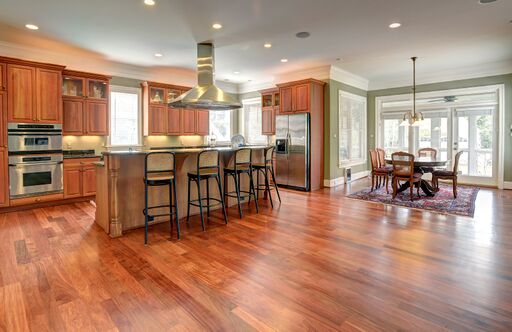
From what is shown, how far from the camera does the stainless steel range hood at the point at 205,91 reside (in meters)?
4.73

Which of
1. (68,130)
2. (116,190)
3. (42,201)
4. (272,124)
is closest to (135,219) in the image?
(116,190)

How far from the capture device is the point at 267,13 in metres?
3.96

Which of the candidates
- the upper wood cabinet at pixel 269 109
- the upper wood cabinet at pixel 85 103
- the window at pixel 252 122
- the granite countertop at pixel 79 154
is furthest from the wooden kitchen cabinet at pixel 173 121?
the window at pixel 252 122

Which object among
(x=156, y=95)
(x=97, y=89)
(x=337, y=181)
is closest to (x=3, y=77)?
(x=97, y=89)

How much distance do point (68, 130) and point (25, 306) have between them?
4440mm

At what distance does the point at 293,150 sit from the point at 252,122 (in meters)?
2.73

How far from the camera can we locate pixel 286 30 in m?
4.59

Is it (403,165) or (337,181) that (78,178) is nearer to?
(337,181)

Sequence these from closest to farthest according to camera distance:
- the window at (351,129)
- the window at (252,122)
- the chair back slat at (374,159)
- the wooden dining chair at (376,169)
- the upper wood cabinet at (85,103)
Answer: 1. the upper wood cabinet at (85,103)
2. the wooden dining chair at (376,169)
3. the chair back slat at (374,159)
4. the window at (351,129)
5. the window at (252,122)

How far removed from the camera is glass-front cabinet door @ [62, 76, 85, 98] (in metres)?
5.65

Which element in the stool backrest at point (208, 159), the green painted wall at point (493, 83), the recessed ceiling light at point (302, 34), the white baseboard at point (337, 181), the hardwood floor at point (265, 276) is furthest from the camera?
the white baseboard at point (337, 181)

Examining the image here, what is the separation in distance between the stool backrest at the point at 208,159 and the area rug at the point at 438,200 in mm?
3129

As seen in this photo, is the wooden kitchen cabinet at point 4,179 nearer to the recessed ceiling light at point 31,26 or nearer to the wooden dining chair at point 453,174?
the recessed ceiling light at point 31,26

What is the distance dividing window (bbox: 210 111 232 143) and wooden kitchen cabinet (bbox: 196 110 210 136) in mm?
752
